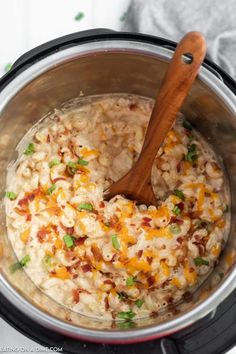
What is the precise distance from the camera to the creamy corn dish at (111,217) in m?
1.34

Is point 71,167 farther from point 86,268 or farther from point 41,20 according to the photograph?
point 41,20

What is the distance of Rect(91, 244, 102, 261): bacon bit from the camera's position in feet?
4.40

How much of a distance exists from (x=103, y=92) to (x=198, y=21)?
1.20 ft

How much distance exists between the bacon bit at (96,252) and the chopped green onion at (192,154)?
0.36 meters

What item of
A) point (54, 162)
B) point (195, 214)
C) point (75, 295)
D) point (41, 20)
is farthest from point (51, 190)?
point (41, 20)

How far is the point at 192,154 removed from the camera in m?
1.45

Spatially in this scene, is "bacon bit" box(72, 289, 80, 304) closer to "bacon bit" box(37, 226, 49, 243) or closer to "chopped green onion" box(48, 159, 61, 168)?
"bacon bit" box(37, 226, 49, 243)

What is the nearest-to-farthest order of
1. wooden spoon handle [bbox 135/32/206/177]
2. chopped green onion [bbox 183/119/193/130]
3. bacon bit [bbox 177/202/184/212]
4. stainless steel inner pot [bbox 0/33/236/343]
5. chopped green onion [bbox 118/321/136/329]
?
wooden spoon handle [bbox 135/32/206/177] < stainless steel inner pot [bbox 0/33/236/343] < chopped green onion [bbox 118/321/136/329] < bacon bit [bbox 177/202/184/212] < chopped green onion [bbox 183/119/193/130]

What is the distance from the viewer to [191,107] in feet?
4.66

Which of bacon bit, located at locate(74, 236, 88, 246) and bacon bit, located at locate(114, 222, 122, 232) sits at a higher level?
bacon bit, located at locate(114, 222, 122, 232)

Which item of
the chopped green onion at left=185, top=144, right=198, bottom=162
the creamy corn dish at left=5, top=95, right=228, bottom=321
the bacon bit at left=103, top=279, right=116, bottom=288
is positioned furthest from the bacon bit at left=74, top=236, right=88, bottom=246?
the chopped green onion at left=185, top=144, right=198, bottom=162

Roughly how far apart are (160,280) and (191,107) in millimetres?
476

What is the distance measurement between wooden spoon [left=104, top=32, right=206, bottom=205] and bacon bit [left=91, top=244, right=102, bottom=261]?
0.14 m

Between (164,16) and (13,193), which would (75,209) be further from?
(164,16)
